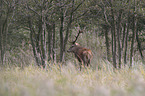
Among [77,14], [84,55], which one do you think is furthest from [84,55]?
[77,14]

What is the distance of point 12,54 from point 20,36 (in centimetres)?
135

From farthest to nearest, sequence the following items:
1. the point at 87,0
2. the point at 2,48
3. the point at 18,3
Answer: the point at 2,48 → the point at 87,0 → the point at 18,3

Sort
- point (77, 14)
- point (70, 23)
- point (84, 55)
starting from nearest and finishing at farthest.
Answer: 1. point (70, 23)
2. point (77, 14)
3. point (84, 55)

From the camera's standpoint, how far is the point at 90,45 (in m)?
12.9

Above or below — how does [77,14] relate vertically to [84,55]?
above

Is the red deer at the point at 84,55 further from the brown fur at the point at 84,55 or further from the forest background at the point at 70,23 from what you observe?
the forest background at the point at 70,23

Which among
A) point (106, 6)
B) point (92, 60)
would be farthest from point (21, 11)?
point (92, 60)

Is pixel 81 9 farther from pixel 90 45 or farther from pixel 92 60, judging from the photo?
pixel 90 45

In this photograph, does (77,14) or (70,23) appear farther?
(77,14)

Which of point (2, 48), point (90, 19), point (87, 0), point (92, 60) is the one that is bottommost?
point (92, 60)

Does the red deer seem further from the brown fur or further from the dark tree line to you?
the dark tree line

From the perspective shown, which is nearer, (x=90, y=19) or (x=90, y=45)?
(x=90, y=19)

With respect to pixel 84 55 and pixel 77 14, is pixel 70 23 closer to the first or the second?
pixel 77 14

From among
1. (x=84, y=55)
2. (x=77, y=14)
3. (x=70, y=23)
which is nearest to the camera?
(x=70, y=23)
